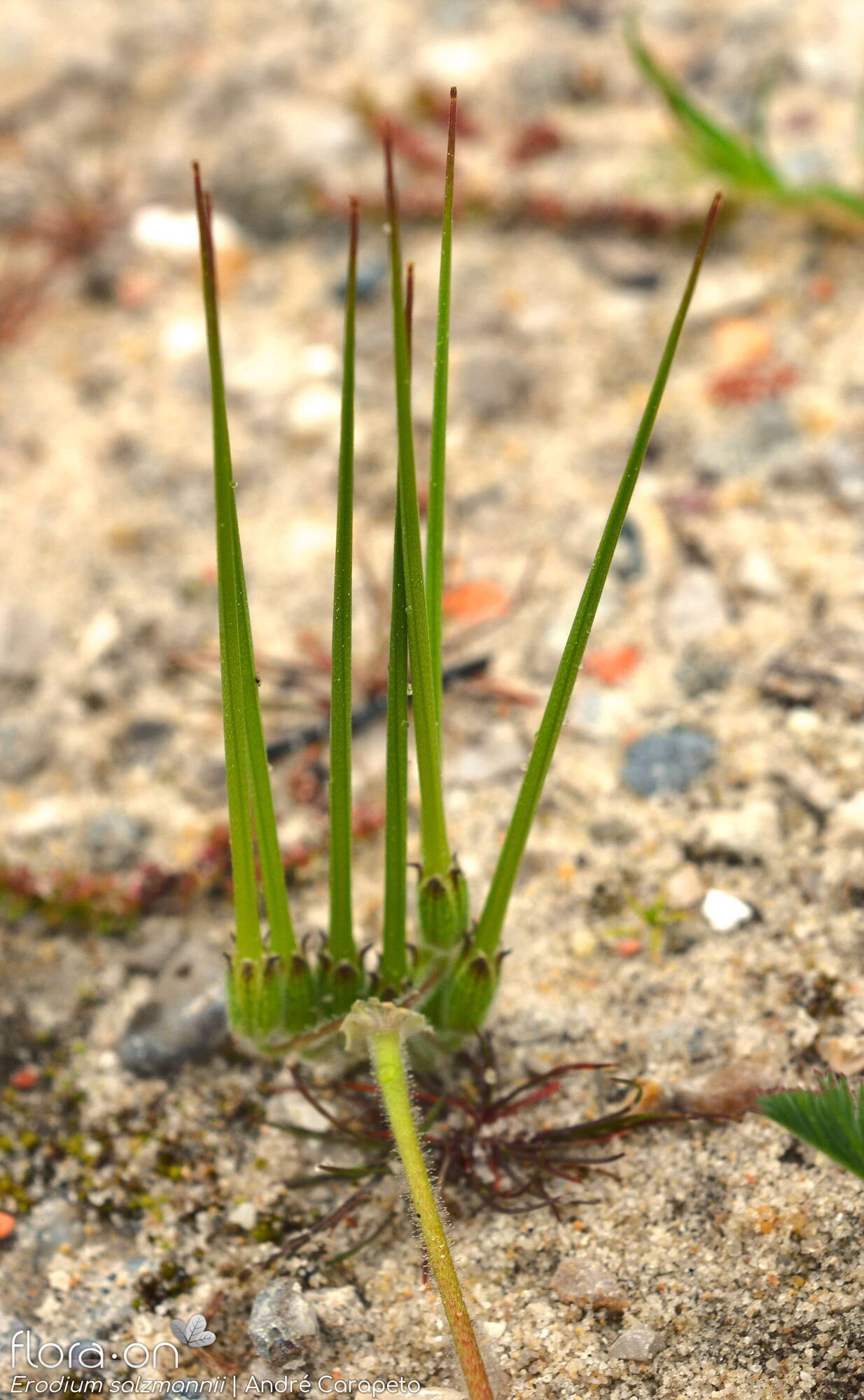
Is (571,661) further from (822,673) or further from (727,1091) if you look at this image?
(822,673)

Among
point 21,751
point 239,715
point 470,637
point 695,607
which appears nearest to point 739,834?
point 695,607

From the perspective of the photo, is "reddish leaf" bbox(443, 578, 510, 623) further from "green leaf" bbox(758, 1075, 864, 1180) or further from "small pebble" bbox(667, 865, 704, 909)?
"green leaf" bbox(758, 1075, 864, 1180)

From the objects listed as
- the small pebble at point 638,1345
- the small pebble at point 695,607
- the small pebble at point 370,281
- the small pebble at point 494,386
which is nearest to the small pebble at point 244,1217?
the small pebble at point 638,1345

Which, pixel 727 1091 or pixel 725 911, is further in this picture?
pixel 725 911

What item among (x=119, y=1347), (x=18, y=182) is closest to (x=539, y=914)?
(x=119, y=1347)

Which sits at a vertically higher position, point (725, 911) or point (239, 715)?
point (239, 715)

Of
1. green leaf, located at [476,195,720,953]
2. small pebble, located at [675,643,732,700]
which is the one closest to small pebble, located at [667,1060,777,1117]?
green leaf, located at [476,195,720,953]

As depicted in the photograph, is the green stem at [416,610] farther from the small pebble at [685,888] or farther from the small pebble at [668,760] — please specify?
the small pebble at [668,760]
